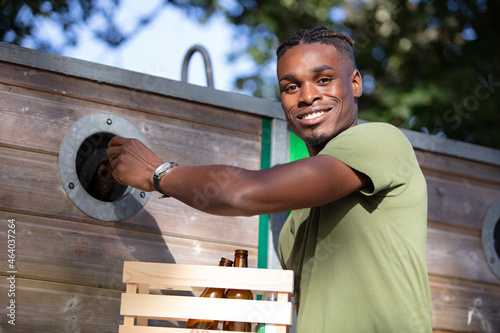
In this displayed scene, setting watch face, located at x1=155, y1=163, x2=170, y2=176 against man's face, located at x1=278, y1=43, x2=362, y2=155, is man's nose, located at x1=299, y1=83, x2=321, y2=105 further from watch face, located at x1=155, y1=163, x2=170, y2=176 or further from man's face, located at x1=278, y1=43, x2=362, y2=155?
watch face, located at x1=155, y1=163, x2=170, y2=176

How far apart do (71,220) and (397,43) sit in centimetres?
911

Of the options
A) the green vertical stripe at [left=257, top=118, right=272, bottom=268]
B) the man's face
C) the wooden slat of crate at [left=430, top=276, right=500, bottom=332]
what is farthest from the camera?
the wooden slat of crate at [left=430, top=276, right=500, bottom=332]

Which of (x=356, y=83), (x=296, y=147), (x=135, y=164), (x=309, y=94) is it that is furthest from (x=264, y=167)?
(x=135, y=164)

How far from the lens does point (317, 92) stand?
2.16m

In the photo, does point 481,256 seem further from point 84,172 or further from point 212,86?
point 84,172

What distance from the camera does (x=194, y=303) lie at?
187 centimetres

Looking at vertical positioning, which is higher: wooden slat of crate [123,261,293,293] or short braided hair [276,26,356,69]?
short braided hair [276,26,356,69]

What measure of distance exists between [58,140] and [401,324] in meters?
1.65

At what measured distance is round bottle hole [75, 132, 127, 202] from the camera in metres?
2.63

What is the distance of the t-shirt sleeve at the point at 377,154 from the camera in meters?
1.78

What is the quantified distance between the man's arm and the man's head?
1.34ft

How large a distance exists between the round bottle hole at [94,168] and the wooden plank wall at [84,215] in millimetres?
132

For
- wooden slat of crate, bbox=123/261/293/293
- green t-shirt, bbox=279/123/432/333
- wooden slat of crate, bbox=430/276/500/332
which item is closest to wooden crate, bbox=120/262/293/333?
wooden slat of crate, bbox=123/261/293/293

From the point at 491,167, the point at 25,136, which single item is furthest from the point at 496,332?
the point at 25,136
